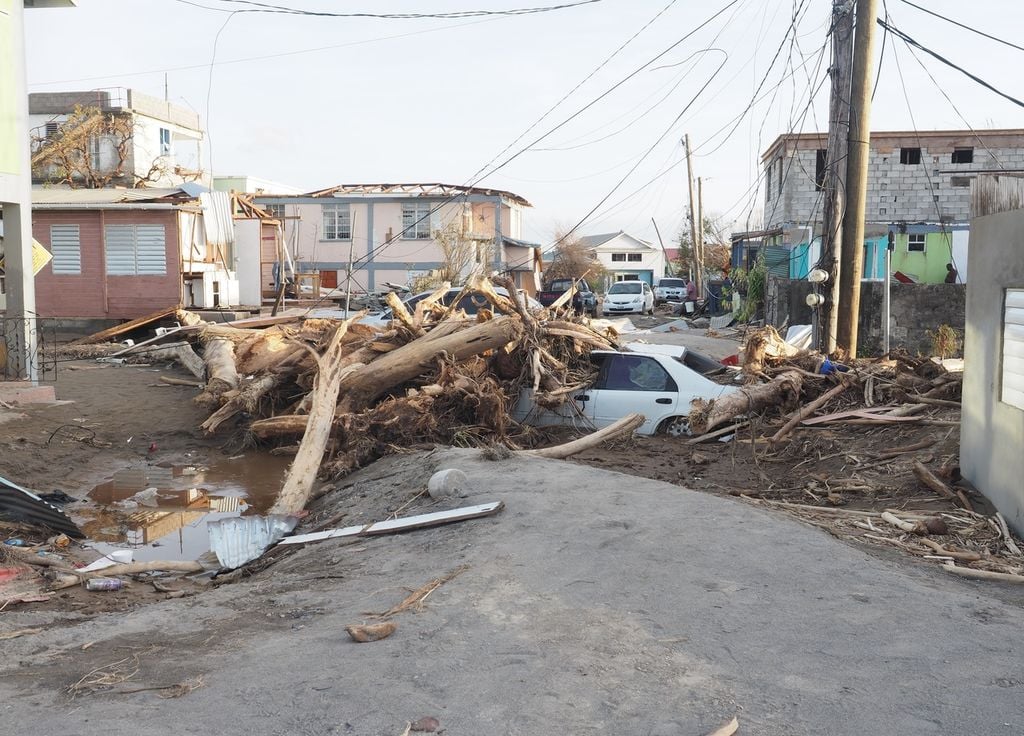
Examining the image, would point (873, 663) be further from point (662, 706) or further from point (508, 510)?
point (508, 510)

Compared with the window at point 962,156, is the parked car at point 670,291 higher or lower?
lower

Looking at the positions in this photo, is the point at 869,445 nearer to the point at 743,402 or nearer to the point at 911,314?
the point at 743,402

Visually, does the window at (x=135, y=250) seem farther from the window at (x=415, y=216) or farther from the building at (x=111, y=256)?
the window at (x=415, y=216)

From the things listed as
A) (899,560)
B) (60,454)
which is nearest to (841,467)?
(899,560)

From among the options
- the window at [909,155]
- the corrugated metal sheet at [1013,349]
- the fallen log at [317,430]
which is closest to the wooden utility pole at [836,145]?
the corrugated metal sheet at [1013,349]

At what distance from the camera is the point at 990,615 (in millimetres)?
5266

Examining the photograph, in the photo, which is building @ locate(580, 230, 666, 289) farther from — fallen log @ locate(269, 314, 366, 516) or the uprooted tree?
fallen log @ locate(269, 314, 366, 516)

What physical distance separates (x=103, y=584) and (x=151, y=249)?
1942 cm

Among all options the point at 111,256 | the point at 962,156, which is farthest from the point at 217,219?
the point at 962,156

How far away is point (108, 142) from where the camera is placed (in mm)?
38812

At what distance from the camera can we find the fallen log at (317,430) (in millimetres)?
9739

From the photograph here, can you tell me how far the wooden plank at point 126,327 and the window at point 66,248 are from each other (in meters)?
2.10

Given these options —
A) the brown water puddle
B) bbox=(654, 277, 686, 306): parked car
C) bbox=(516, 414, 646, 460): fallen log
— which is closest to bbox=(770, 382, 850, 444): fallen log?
bbox=(516, 414, 646, 460): fallen log

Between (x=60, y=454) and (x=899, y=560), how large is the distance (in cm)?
1025
